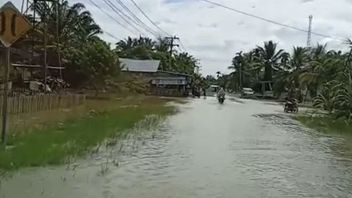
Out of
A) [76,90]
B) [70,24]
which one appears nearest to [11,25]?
[76,90]

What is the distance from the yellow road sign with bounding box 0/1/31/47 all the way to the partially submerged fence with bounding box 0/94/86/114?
11.6m

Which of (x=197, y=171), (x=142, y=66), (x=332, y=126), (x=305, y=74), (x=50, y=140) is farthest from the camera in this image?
(x=142, y=66)

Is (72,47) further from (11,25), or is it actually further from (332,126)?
(11,25)

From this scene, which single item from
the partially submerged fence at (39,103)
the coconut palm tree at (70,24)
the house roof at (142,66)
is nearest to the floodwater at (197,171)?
the partially submerged fence at (39,103)

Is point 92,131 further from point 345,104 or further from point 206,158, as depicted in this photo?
point 345,104

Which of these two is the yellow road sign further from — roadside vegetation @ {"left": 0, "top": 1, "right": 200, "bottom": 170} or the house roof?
the house roof

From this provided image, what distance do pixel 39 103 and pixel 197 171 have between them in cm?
1818

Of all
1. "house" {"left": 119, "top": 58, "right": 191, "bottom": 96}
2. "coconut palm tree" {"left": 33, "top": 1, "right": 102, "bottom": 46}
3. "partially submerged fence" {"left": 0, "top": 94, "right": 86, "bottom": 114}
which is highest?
"coconut palm tree" {"left": 33, "top": 1, "right": 102, "bottom": 46}

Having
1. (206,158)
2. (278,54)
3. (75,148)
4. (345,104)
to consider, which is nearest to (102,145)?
(75,148)

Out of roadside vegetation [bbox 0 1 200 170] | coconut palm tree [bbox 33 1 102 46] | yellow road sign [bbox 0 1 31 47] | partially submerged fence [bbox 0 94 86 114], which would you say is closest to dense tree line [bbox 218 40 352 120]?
roadside vegetation [bbox 0 1 200 170]

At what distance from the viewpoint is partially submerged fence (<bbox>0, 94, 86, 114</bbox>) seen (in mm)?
24281

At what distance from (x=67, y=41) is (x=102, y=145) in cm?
4234

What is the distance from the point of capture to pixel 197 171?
1096 cm

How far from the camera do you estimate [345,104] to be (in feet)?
87.5
